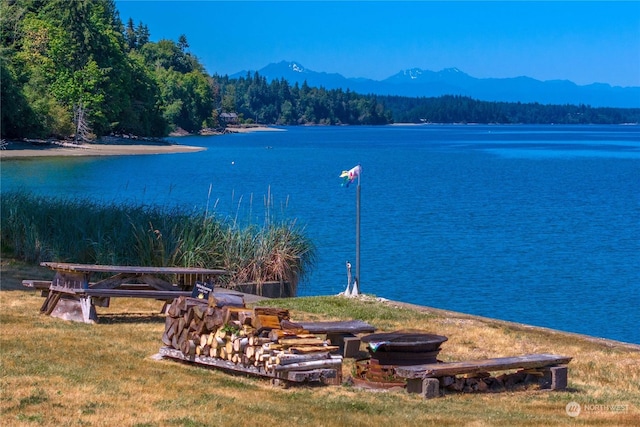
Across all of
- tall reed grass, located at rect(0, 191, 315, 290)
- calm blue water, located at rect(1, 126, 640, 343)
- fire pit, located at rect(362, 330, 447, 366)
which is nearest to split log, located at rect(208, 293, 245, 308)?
fire pit, located at rect(362, 330, 447, 366)

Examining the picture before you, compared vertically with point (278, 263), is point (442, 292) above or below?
below

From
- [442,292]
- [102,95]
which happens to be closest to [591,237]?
[442,292]

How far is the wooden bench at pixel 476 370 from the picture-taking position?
10.5 meters

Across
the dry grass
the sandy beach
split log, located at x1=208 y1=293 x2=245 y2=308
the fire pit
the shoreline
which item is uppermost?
split log, located at x1=208 y1=293 x2=245 y2=308

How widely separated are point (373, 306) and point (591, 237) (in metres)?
22.4

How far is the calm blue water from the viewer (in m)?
25.1

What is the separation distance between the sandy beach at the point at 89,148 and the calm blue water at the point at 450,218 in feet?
10.4

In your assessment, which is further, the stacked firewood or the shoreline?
the shoreline

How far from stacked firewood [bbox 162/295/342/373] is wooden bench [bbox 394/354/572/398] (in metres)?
0.86

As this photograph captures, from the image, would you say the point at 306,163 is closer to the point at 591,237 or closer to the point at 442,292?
the point at 591,237

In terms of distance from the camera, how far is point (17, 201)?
23.6 meters

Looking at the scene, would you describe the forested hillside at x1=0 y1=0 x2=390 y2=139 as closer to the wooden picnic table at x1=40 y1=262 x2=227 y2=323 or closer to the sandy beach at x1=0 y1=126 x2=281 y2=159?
the sandy beach at x1=0 y1=126 x2=281 y2=159

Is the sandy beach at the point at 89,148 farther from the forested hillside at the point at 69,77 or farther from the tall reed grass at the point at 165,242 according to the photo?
the tall reed grass at the point at 165,242

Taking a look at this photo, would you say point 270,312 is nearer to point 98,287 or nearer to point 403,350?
point 403,350
